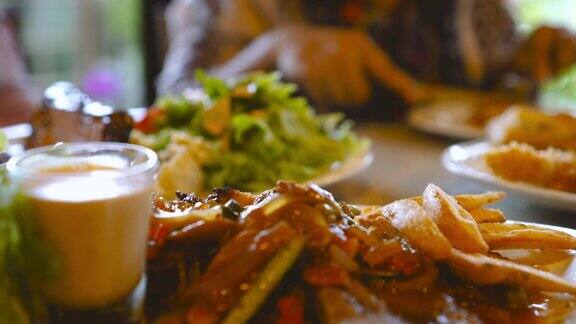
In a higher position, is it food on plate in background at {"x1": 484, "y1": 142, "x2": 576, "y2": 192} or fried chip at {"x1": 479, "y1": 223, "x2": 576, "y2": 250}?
fried chip at {"x1": 479, "y1": 223, "x2": 576, "y2": 250}

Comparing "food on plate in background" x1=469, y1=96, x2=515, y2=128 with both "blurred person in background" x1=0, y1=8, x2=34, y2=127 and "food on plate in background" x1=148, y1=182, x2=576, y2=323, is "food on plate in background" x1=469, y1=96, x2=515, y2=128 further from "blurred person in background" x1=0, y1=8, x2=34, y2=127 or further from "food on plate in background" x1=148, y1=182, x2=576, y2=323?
"blurred person in background" x1=0, y1=8, x2=34, y2=127

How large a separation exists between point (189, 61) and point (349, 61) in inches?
41.0

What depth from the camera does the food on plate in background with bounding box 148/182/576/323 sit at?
97 centimetres

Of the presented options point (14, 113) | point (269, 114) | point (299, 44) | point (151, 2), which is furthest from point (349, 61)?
point (151, 2)

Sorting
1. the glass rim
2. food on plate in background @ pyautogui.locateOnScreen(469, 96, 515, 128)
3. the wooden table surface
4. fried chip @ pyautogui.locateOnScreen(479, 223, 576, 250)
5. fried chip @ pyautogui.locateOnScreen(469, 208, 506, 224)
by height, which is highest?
the glass rim

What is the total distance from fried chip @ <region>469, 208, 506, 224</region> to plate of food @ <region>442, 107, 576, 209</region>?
0.59 meters

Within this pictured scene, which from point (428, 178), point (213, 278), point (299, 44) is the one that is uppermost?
point (299, 44)

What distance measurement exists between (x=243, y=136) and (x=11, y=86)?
91.8 inches

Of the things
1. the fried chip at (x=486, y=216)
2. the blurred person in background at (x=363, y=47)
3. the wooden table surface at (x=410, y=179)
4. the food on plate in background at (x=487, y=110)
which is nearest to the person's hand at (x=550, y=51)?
the blurred person in background at (x=363, y=47)

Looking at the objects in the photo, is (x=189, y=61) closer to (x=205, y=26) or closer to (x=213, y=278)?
(x=205, y=26)

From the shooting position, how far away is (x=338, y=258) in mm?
1013

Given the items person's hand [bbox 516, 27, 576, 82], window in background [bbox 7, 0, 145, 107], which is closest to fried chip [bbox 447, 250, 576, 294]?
person's hand [bbox 516, 27, 576, 82]

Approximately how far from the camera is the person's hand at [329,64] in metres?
3.20

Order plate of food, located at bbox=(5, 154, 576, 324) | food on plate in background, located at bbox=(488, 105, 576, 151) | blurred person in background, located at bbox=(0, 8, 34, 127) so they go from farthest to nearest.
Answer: blurred person in background, located at bbox=(0, 8, 34, 127), food on plate in background, located at bbox=(488, 105, 576, 151), plate of food, located at bbox=(5, 154, 576, 324)
